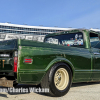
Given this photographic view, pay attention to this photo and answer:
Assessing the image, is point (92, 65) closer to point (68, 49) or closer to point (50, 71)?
point (68, 49)

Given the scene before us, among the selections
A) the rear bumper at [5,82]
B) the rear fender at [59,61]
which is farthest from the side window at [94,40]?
the rear bumper at [5,82]

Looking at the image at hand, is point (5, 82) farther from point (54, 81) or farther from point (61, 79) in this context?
point (61, 79)

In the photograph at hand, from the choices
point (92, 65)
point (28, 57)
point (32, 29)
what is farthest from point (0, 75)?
point (32, 29)

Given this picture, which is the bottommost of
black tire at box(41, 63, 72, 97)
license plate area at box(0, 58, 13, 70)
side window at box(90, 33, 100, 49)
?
black tire at box(41, 63, 72, 97)

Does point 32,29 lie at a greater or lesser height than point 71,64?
greater

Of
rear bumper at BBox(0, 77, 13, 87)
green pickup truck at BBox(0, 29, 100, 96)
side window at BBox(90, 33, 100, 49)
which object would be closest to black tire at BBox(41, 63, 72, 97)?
green pickup truck at BBox(0, 29, 100, 96)

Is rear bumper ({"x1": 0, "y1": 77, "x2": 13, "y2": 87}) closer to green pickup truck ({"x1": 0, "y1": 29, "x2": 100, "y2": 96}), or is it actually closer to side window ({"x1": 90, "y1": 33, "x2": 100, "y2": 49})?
green pickup truck ({"x1": 0, "y1": 29, "x2": 100, "y2": 96})

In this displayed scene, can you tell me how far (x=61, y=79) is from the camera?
12.2ft

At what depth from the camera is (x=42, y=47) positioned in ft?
11.0

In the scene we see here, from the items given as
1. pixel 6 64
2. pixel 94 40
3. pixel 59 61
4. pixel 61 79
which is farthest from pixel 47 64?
pixel 94 40

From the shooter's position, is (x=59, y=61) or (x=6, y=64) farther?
(x=59, y=61)

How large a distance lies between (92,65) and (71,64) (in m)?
0.91

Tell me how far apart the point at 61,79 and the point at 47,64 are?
2.15 ft

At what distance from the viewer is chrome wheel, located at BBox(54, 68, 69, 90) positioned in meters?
3.65
